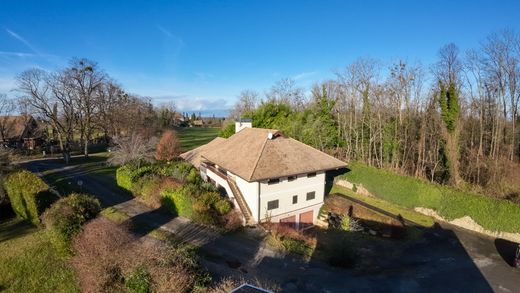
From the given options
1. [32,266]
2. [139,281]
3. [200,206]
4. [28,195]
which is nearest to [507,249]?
[200,206]

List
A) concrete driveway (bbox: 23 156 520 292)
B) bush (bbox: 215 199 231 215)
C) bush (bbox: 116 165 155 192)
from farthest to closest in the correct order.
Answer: bush (bbox: 116 165 155 192) < bush (bbox: 215 199 231 215) < concrete driveway (bbox: 23 156 520 292)

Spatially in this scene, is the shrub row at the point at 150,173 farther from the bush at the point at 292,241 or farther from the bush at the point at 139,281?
the bush at the point at 139,281

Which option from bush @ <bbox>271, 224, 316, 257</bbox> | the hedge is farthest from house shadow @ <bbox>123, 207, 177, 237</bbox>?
the hedge

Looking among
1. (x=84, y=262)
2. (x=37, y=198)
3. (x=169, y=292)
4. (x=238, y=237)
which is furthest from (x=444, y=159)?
(x=37, y=198)

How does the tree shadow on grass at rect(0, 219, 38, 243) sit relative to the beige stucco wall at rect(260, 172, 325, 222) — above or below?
below

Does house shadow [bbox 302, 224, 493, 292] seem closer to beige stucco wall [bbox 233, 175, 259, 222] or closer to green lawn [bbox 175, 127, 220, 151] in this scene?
beige stucco wall [bbox 233, 175, 259, 222]

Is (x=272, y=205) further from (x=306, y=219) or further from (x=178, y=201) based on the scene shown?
(x=178, y=201)

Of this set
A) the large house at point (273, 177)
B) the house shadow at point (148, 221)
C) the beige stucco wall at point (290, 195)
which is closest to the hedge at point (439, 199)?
the large house at point (273, 177)
